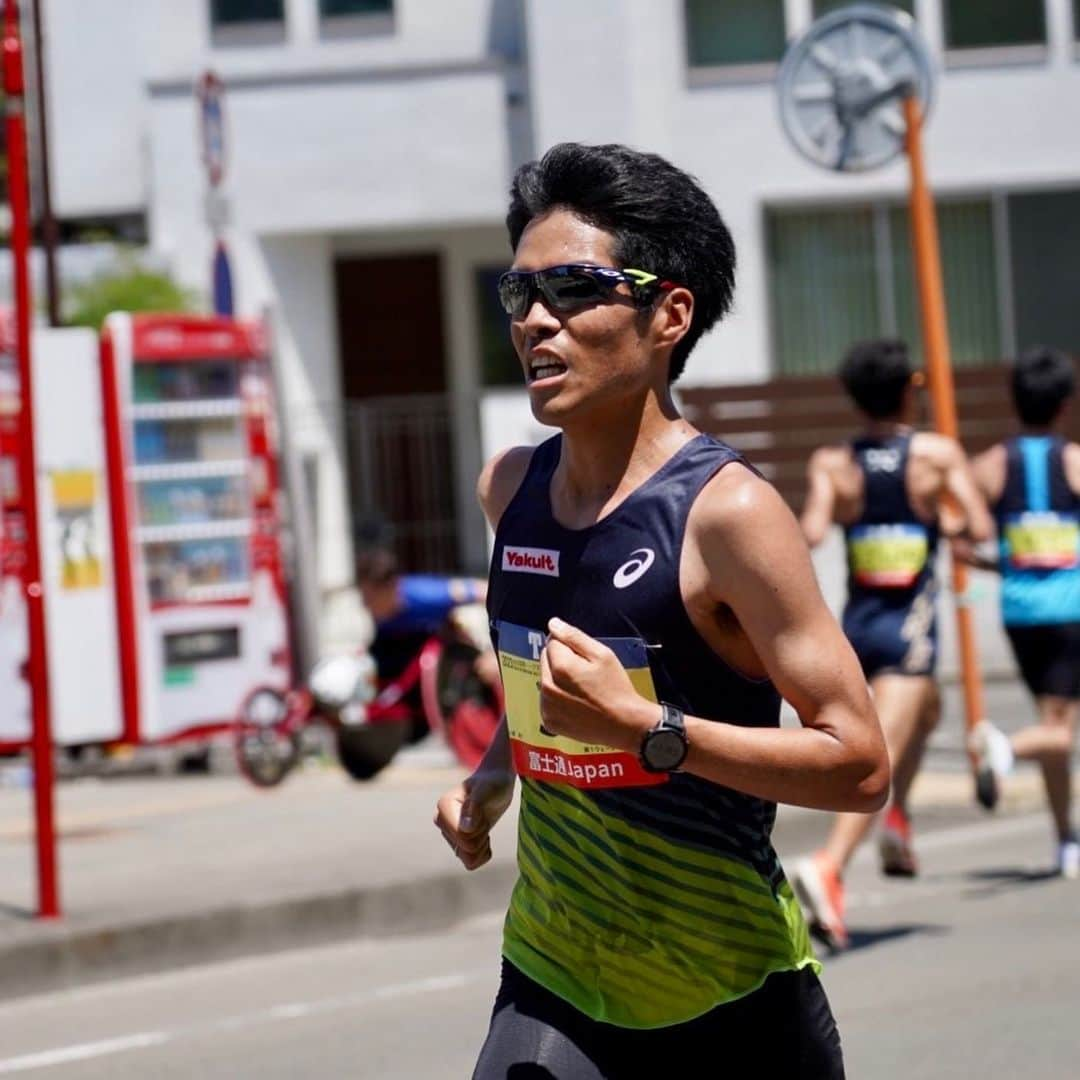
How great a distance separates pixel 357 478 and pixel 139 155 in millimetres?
5062

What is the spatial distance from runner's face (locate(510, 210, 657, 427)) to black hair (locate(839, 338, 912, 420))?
5.36 meters

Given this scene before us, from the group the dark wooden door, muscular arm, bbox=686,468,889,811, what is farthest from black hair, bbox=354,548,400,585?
muscular arm, bbox=686,468,889,811

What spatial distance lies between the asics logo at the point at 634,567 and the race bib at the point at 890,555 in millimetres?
5601

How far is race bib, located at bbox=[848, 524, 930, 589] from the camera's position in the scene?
9.21 metres

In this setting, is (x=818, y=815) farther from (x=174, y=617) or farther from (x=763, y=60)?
(x=763, y=60)

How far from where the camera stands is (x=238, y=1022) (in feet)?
27.3

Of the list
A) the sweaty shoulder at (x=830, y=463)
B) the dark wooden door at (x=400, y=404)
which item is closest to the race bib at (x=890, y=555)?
the sweaty shoulder at (x=830, y=463)

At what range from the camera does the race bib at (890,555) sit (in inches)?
363

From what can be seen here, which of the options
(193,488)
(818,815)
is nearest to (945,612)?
(193,488)

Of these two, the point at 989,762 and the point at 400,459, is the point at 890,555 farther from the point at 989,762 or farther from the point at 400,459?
the point at 400,459

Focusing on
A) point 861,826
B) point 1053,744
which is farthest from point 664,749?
point 1053,744

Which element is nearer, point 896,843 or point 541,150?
point 896,843

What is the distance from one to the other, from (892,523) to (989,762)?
157cm

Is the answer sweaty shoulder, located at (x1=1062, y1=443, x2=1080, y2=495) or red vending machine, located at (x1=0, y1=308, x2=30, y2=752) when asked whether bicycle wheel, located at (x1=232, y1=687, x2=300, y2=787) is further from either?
sweaty shoulder, located at (x1=1062, y1=443, x2=1080, y2=495)
